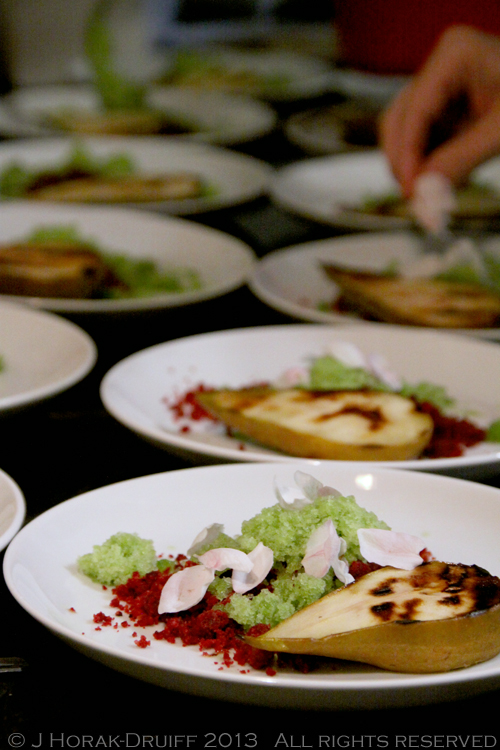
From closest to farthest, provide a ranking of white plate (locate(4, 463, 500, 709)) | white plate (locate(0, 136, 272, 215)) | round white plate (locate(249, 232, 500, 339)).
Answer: white plate (locate(4, 463, 500, 709)) < round white plate (locate(249, 232, 500, 339)) < white plate (locate(0, 136, 272, 215))

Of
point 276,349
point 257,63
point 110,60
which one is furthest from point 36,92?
point 276,349

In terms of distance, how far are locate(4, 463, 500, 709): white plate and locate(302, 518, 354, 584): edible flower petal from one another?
3.4 inches

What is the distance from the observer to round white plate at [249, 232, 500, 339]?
1.81 meters

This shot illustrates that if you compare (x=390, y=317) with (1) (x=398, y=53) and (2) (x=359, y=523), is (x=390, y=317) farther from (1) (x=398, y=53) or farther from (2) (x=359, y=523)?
(1) (x=398, y=53)

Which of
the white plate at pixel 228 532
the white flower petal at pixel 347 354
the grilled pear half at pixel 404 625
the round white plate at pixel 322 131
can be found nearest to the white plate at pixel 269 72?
the round white plate at pixel 322 131

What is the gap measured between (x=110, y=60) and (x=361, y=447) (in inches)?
114

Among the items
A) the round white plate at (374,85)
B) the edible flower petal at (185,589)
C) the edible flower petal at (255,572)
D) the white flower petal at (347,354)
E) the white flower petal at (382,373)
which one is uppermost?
the round white plate at (374,85)

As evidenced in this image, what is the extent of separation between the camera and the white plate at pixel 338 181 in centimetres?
254

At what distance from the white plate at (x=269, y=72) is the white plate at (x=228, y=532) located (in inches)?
124

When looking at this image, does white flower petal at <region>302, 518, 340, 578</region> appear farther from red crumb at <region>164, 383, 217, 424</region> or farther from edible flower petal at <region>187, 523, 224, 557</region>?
red crumb at <region>164, 383, 217, 424</region>

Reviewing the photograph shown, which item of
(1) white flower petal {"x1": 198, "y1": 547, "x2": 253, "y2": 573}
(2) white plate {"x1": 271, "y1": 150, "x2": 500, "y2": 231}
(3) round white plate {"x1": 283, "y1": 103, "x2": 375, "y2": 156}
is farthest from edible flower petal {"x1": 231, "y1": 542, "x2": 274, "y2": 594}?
(3) round white plate {"x1": 283, "y1": 103, "x2": 375, "y2": 156}

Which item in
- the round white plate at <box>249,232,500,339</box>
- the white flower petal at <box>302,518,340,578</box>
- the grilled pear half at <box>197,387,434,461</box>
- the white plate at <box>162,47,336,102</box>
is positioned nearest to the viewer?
the white flower petal at <box>302,518,340,578</box>

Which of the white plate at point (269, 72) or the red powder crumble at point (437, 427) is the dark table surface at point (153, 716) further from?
the white plate at point (269, 72)

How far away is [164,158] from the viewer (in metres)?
2.95
